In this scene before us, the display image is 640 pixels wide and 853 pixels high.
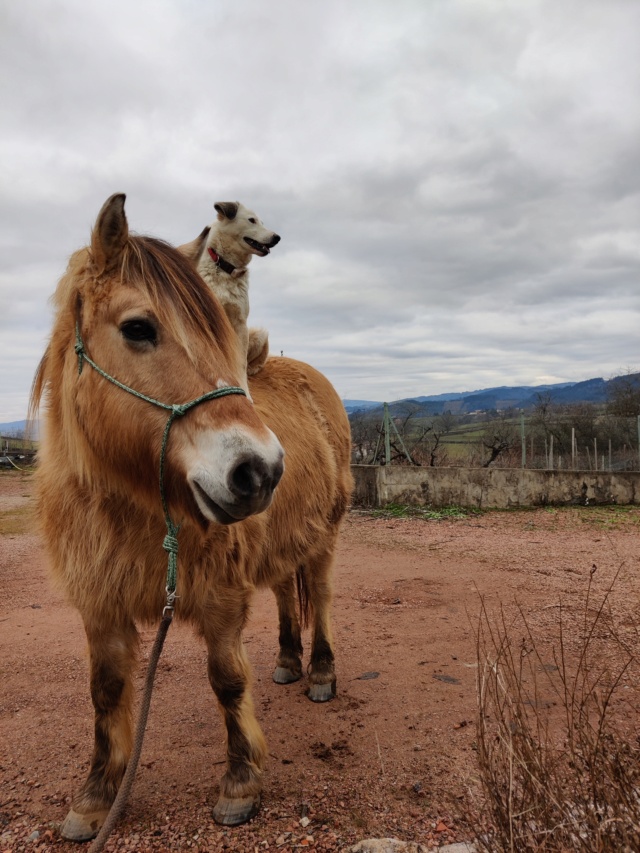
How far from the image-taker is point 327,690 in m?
3.64

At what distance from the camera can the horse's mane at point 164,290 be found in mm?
2078

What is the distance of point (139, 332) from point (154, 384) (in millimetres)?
229

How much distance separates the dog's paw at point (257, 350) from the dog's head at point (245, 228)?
759mm

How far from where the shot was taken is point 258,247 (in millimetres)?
4223

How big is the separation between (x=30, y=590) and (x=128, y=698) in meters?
4.85

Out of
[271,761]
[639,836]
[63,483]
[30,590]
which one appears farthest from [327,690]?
[30,590]

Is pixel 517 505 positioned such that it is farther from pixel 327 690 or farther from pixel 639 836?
Result: pixel 639 836

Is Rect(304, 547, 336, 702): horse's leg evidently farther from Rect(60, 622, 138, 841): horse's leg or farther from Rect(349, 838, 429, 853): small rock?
Rect(349, 838, 429, 853): small rock

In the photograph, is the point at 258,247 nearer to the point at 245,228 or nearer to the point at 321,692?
the point at 245,228

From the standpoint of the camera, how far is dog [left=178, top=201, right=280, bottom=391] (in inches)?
153

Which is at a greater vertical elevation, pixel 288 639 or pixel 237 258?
pixel 237 258

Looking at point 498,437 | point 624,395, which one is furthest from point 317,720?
point 624,395

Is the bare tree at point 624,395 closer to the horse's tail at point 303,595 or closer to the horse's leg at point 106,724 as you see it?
the horse's tail at point 303,595

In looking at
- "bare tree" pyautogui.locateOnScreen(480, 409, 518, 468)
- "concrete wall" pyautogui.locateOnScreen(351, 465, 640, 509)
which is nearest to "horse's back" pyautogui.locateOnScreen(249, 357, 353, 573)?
"concrete wall" pyautogui.locateOnScreen(351, 465, 640, 509)
